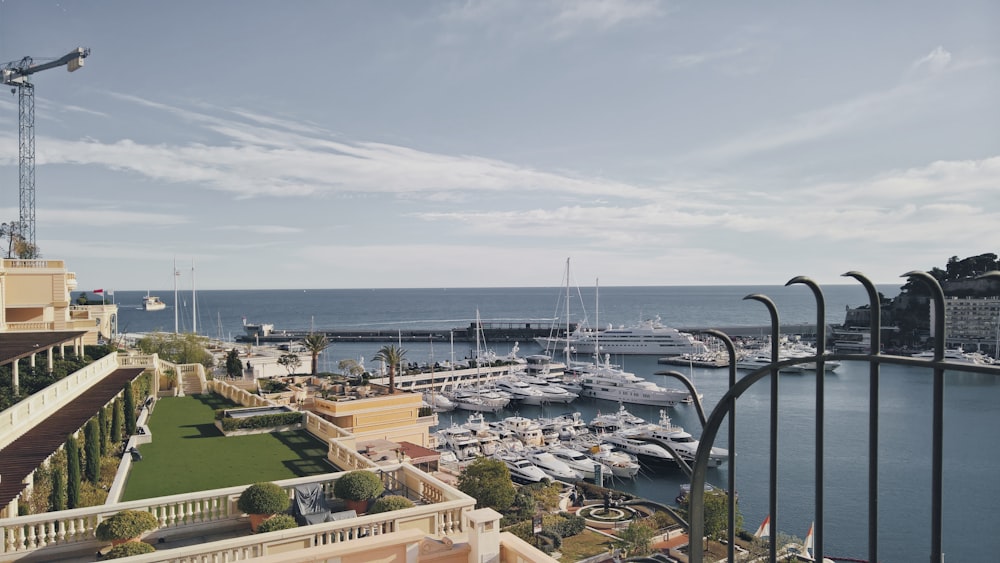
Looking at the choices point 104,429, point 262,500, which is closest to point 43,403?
point 104,429

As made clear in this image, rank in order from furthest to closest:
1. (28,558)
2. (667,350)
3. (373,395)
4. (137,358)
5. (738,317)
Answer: (738,317)
(667,350)
(137,358)
(373,395)
(28,558)

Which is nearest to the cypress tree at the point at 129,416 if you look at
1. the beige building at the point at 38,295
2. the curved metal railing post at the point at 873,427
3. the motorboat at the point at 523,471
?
the beige building at the point at 38,295

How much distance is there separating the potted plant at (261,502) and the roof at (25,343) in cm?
872

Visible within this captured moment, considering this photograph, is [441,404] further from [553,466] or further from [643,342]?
[643,342]

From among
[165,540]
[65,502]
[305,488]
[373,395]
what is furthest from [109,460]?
[373,395]

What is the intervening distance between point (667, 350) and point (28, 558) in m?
91.0

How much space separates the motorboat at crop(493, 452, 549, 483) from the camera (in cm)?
3453

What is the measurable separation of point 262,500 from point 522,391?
50.8 meters

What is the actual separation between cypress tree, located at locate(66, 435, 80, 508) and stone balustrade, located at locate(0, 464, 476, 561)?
3.15ft

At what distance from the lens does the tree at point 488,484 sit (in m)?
23.1

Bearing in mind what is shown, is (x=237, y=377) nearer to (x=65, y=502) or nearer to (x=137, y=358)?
(x=137, y=358)

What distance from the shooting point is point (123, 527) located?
10.5 meters

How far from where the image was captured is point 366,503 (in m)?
12.6

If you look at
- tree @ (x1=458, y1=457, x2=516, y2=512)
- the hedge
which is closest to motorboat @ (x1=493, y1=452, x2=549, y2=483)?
tree @ (x1=458, y1=457, x2=516, y2=512)
